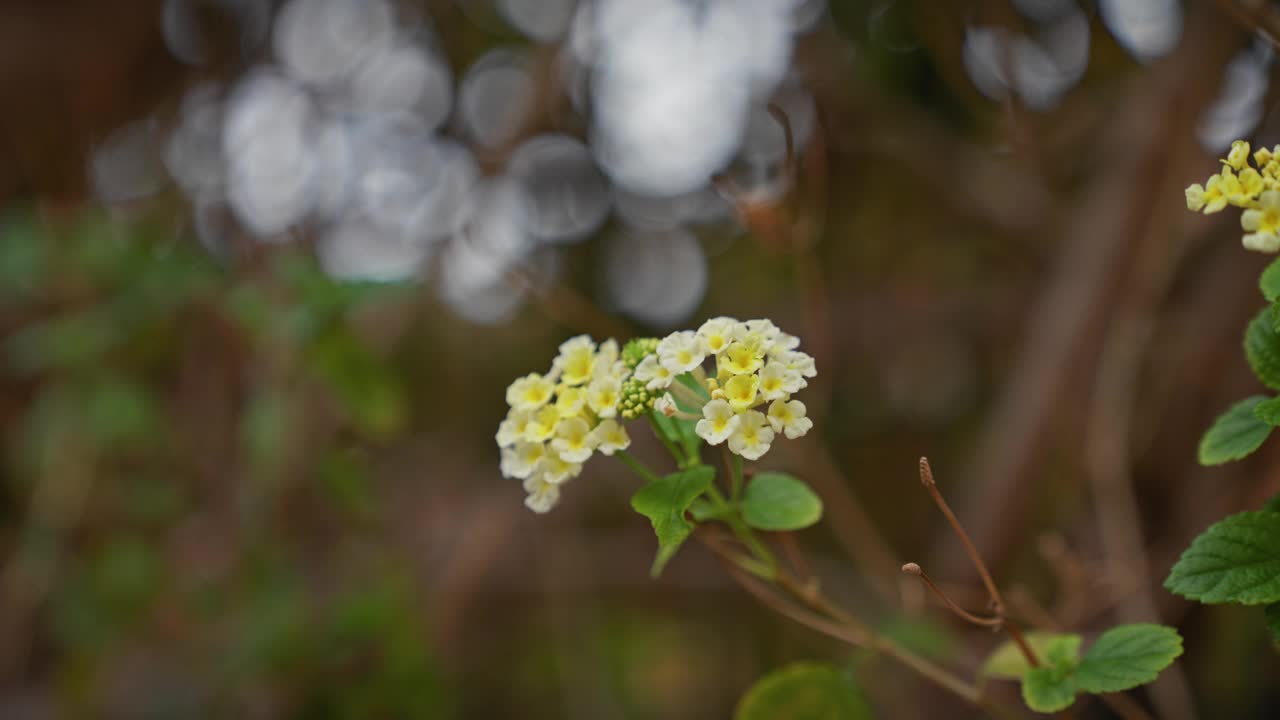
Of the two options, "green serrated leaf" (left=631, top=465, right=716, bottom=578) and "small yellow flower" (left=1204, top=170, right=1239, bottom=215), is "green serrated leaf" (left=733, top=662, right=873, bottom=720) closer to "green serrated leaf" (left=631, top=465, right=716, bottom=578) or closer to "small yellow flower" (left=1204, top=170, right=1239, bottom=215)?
"green serrated leaf" (left=631, top=465, right=716, bottom=578)

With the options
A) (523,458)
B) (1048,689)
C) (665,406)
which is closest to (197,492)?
(523,458)

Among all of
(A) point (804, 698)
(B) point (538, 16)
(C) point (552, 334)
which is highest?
(A) point (804, 698)

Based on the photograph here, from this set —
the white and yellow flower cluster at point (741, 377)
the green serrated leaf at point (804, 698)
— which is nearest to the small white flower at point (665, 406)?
the white and yellow flower cluster at point (741, 377)

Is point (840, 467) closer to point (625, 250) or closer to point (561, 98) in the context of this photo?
point (625, 250)

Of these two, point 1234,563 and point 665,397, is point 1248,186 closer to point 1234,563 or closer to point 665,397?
point 1234,563

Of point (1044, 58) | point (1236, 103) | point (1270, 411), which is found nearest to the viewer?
point (1270, 411)

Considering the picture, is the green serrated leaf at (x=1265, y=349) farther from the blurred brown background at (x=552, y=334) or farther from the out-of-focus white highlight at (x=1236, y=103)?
the out-of-focus white highlight at (x=1236, y=103)

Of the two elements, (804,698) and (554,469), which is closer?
(554,469)
